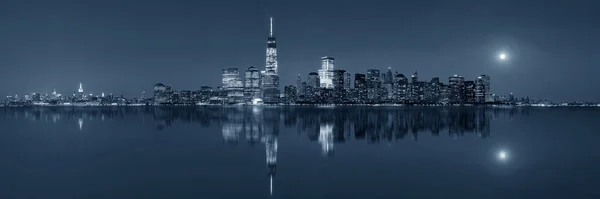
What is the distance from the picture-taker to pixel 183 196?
15.8m

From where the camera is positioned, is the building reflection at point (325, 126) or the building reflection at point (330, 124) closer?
the building reflection at point (325, 126)

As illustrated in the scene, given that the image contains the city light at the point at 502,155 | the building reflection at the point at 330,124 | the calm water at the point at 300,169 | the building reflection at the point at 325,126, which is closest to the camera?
the calm water at the point at 300,169

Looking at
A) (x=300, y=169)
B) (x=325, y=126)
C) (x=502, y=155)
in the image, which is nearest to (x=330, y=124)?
(x=325, y=126)

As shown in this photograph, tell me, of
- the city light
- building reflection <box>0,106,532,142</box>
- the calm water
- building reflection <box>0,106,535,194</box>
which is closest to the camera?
the calm water

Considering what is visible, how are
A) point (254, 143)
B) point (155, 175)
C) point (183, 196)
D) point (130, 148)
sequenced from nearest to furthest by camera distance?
point (183, 196)
point (155, 175)
point (130, 148)
point (254, 143)

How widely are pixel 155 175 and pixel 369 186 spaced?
9.81 meters

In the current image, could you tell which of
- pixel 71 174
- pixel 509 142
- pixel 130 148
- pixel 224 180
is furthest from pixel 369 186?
pixel 509 142

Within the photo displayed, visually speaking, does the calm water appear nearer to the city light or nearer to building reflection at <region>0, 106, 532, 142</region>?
the city light

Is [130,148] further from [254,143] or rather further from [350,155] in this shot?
[350,155]

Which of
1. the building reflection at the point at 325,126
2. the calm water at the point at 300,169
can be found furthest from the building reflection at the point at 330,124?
the calm water at the point at 300,169

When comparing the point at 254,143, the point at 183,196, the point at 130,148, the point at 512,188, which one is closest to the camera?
the point at 183,196

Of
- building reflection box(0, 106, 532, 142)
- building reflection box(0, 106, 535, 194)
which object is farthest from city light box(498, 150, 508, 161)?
building reflection box(0, 106, 532, 142)

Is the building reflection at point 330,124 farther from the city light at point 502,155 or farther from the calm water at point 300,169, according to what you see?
the city light at point 502,155

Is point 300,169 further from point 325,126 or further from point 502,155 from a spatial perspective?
point 325,126
